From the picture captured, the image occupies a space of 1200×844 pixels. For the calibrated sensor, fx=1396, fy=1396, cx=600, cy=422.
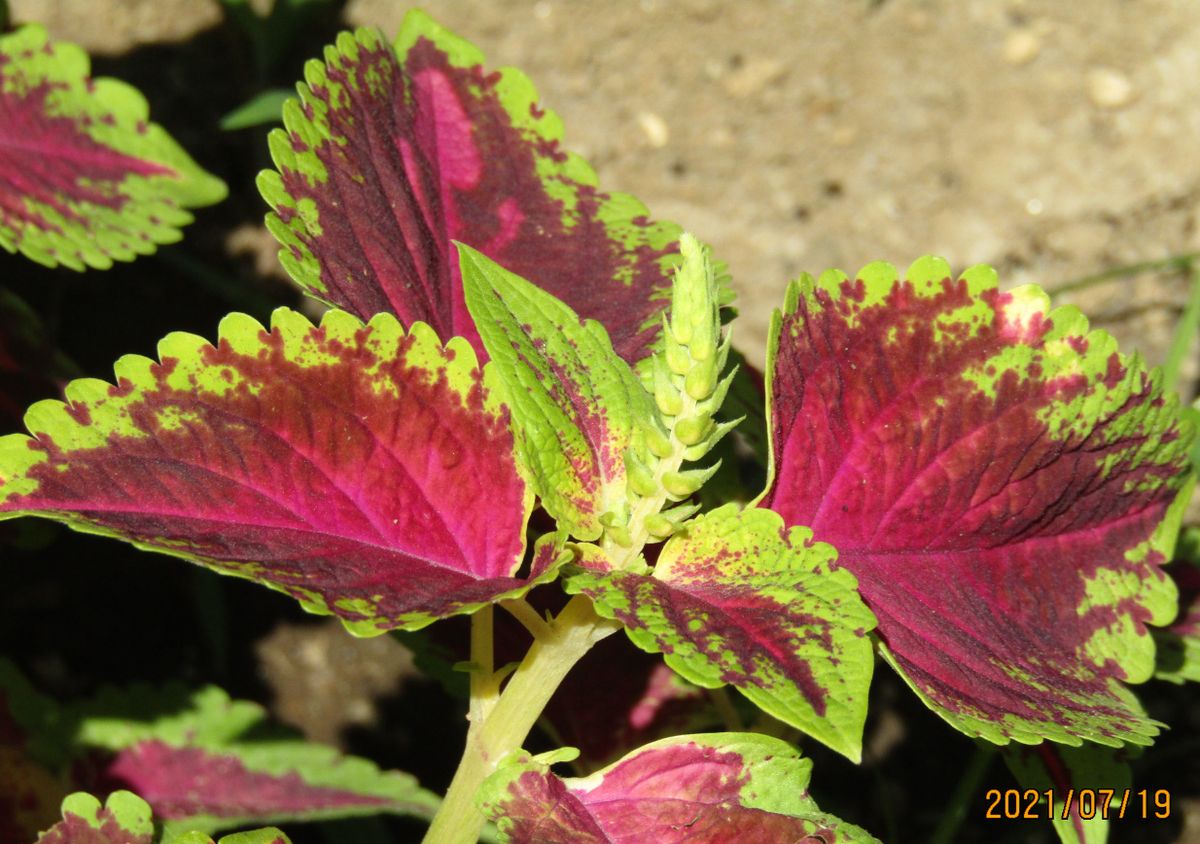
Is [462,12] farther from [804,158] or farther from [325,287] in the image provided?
[325,287]

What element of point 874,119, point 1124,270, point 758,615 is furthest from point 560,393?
point 874,119

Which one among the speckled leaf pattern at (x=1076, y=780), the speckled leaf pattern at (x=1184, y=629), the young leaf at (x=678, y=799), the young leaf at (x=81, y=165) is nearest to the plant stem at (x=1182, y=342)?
the speckled leaf pattern at (x=1184, y=629)

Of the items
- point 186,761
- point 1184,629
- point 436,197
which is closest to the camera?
point 436,197

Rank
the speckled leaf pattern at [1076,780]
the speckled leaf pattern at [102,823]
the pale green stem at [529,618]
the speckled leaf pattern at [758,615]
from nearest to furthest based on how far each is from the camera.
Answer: the speckled leaf pattern at [758,615]
the pale green stem at [529,618]
the speckled leaf pattern at [102,823]
the speckled leaf pattern at [1076,780]

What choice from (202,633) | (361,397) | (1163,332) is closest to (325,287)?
(361,397)

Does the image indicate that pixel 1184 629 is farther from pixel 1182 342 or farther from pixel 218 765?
pixel 218 765

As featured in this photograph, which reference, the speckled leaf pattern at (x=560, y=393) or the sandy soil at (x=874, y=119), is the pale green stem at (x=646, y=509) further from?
the sandy soil at (x=874, y=119)

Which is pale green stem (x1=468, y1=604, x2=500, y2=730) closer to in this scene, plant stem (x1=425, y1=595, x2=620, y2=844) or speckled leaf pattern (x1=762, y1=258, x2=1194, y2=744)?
plant stem (x1=425, y1=595, x2=620, y2=844)
